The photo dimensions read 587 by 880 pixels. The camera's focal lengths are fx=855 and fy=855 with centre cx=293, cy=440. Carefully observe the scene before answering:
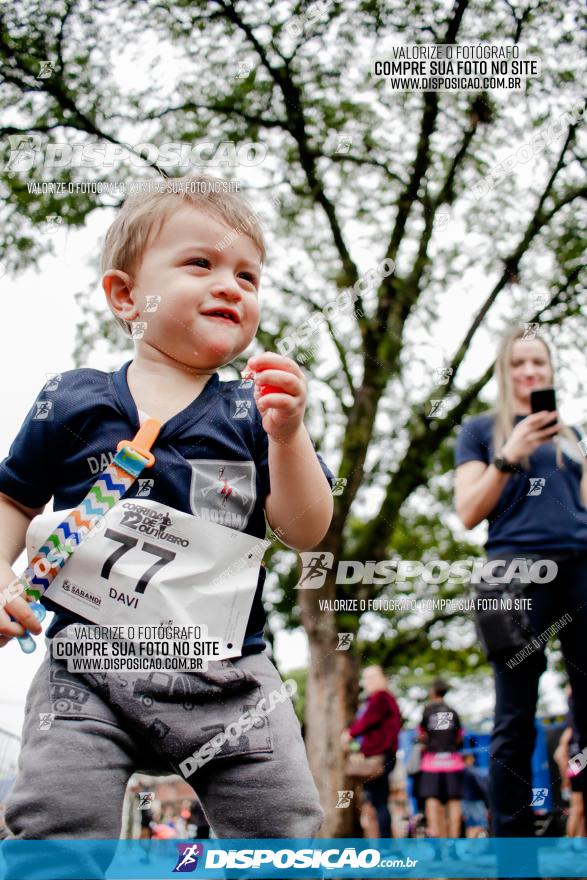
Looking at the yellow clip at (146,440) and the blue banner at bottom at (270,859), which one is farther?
the yellow clip at (146,440)

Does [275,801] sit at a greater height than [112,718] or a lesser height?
lesser

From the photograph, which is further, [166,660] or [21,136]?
[21,136]

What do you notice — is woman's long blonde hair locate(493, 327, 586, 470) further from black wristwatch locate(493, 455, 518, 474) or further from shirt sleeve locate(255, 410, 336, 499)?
shirt sleeve locate(255, 410, 336, 499)

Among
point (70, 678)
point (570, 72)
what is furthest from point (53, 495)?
point (570, 72)

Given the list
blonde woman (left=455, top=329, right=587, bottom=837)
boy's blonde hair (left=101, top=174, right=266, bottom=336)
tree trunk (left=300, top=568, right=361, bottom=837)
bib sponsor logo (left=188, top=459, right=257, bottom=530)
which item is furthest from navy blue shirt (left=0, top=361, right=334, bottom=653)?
tree trunk (left=300, top=568, right=361, bottom=837)

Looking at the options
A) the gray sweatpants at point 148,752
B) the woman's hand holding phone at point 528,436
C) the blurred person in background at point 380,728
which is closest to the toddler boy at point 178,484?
the gray sweatpants at point 148,752

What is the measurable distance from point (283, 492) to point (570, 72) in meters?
3.34

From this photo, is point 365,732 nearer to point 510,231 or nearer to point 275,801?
point 510,231

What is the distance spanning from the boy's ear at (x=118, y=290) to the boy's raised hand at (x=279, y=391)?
1.17ft

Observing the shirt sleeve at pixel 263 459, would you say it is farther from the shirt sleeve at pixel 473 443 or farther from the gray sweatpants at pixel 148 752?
the shirt sleeve at pixel 473 443

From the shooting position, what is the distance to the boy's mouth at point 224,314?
1319 mm

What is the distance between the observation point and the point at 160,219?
1395mm

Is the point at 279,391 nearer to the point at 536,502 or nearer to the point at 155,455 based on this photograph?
the point at 155,455

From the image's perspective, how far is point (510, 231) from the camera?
4.27 metres
